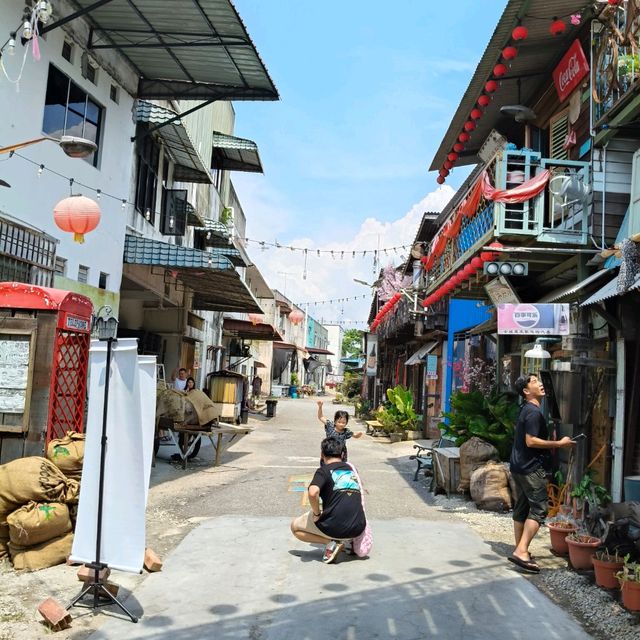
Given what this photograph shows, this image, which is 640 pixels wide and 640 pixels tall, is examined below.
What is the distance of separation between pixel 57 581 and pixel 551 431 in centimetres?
708

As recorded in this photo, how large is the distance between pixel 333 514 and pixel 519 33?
267 inches

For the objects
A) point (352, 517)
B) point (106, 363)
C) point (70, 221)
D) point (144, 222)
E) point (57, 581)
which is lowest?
point (57, 581)

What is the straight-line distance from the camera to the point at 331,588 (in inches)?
207

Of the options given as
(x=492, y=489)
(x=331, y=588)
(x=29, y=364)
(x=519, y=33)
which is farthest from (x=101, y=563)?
(x=519, y=33)

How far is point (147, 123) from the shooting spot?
13766mm

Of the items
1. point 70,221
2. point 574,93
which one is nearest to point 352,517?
point 70,221

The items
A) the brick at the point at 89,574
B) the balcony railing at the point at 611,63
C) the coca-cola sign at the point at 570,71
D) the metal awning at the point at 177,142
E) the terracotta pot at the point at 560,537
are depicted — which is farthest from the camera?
the metal awning at the point at 177,142

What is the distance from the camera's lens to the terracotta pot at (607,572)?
520cm

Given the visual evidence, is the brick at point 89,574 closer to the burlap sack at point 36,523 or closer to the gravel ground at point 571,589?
the burlap sack at point 36,523

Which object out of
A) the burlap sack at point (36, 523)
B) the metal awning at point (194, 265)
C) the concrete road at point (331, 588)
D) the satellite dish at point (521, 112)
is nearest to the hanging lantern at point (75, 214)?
the metal awning at point (194, 265)

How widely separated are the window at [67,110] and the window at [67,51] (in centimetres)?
34

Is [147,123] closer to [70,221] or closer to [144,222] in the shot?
[144,222]

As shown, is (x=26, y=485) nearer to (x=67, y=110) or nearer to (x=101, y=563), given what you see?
(x=101, y=563)

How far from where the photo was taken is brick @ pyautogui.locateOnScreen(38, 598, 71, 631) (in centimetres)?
427
